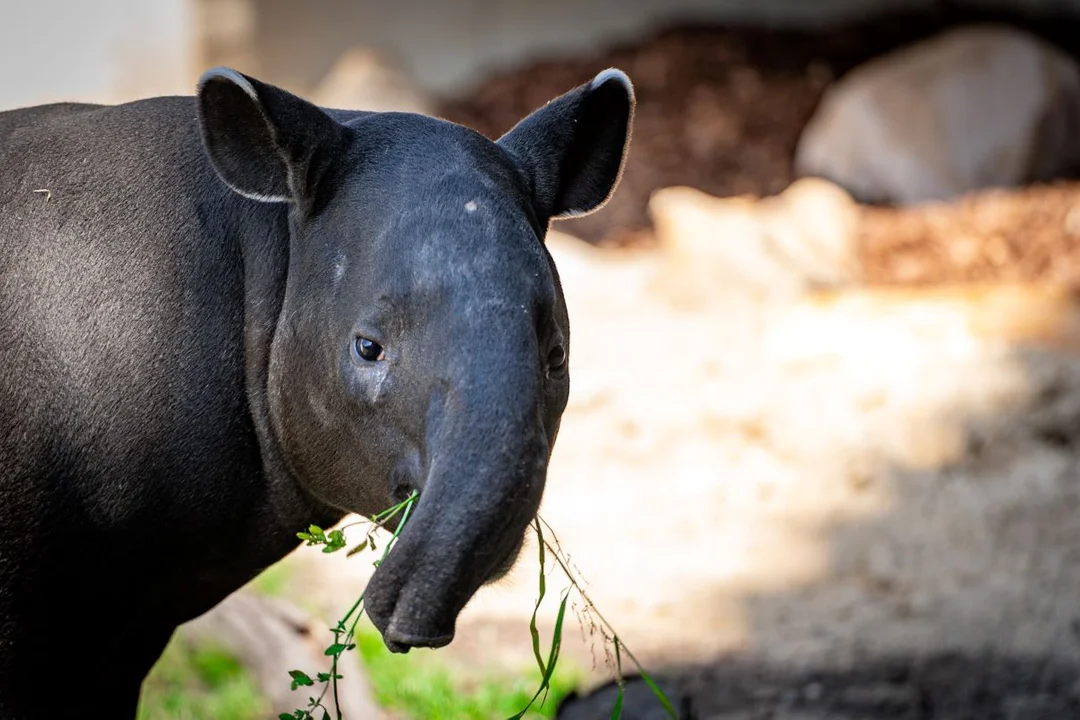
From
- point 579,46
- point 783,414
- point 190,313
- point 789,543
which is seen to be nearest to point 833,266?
point 783,414

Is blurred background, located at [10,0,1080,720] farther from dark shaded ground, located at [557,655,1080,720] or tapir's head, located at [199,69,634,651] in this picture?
tapir's head, located at [199,69,634,651]

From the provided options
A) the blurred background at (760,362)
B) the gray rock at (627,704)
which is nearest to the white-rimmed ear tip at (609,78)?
the blurred background at (760,362)

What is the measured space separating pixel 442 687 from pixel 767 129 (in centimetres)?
821

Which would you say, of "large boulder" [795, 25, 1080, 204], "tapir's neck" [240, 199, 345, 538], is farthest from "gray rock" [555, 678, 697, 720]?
"large boulder" [795, 25, 1080, 204]

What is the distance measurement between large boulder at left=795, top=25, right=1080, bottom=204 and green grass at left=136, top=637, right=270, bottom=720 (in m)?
7.63

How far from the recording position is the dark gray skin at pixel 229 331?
2805 mm

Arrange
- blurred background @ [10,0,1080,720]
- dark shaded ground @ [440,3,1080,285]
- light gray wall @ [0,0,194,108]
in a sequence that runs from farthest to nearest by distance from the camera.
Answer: dark shaded ground @ [440,3,1080,285]
light gray wall @ [0,0,194,108]
blurred background @ [10,0,1080,720]

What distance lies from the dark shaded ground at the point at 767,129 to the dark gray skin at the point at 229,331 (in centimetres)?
730

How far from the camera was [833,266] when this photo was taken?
32.0 ft

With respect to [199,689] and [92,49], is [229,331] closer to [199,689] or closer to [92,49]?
[199,689]

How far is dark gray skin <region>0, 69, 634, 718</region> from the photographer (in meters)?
2.80

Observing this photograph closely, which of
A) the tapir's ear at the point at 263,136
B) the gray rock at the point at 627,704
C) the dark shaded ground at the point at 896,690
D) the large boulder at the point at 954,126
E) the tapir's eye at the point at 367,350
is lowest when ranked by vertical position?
the dark shaded ground at the point at 896,690

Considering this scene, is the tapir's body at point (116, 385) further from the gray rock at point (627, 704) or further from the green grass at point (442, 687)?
the green grass at point (442, 687)

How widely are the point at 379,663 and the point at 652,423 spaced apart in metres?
2.65
